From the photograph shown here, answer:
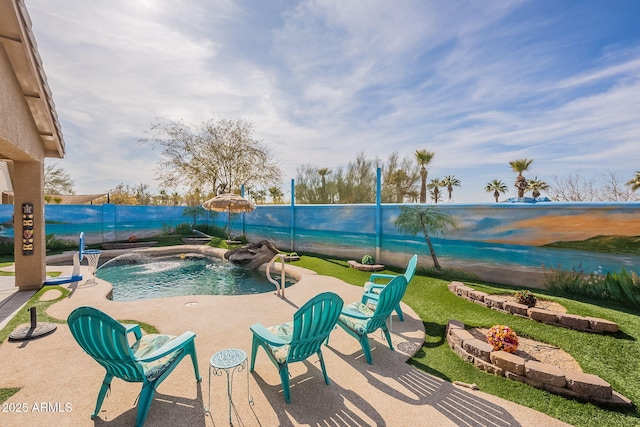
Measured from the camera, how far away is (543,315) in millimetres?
4328

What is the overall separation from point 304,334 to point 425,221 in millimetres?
6390

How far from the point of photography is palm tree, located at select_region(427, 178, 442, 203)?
28.1 meters

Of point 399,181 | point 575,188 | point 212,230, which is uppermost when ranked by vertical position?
point 399,181

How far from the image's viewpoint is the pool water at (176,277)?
24.6 ft

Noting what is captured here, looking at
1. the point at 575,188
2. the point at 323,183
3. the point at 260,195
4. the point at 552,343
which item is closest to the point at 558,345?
the point at 552,343

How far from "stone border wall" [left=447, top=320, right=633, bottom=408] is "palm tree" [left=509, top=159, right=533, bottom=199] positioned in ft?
62.8

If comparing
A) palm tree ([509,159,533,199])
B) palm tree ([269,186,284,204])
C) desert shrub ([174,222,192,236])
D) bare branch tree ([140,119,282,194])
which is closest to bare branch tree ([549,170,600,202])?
palm tree ([509,159,533,199])

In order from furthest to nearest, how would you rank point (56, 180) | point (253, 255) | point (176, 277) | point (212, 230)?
1. point (56, 180)
2. point (212, 230)
3. point (253, 255)
4. point (176, 277)

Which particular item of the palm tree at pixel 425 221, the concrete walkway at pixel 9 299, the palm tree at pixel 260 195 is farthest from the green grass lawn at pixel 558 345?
the palm tree at pixel 260 195

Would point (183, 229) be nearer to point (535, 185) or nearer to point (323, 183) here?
point (323, 183)

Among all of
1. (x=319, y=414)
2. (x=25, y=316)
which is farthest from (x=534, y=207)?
(x=25, y=316)

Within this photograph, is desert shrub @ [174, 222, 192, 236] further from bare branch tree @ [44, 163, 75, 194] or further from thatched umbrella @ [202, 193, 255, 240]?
bare branch tree @ [44, 163, 75, 194]

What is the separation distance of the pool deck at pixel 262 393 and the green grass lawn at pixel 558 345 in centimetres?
18

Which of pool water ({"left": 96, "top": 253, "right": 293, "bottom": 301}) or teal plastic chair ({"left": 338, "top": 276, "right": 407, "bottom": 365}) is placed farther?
pool water ({"left": 96, "top": 253, "right": 293, "bottom": 301})
